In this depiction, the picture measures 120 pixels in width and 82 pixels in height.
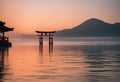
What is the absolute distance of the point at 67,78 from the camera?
56.6 feet

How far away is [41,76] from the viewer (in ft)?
59.4

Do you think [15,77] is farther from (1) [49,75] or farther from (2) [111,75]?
(2) [111,75]

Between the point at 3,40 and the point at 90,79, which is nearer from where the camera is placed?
the point at 90,79

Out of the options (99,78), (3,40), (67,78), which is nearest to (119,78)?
(99,78)

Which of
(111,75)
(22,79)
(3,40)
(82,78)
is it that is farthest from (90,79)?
(3,40)

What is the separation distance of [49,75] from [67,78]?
1.53 metres

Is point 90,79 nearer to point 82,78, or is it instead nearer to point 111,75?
point 82,78

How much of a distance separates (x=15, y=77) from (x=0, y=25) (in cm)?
5083

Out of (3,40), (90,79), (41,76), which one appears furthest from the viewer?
(3,40)

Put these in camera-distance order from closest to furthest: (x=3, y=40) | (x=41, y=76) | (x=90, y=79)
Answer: (x=90, y=79) → (x=41, y=76) → (x=3, y=40)

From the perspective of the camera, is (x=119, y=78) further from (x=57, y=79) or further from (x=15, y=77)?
(x=15, y=77)

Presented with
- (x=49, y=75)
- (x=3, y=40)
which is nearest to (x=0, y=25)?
(x=3, y=40)

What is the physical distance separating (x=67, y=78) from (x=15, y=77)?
2.38 m

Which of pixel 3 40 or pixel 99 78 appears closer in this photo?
pixel 99 78
